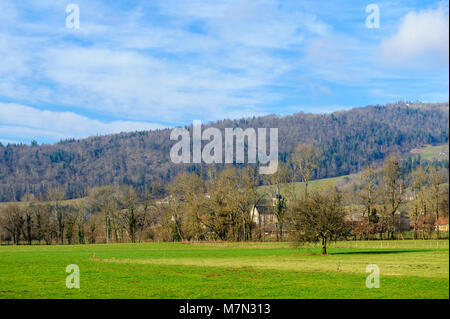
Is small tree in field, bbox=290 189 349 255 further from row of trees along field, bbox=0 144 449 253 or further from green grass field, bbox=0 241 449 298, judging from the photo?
row of trees along field, bbox=0 144 449 253

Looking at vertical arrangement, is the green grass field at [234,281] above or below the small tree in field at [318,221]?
below

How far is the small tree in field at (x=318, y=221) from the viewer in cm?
6334

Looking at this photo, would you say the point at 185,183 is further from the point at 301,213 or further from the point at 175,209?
the point at 301,213

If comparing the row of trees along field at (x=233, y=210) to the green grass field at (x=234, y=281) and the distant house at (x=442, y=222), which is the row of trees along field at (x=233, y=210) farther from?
the green grass field at (x=234, y=281)

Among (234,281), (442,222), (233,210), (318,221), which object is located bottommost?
(234,281)

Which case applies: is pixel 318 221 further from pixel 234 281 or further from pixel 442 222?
pixel 234 281

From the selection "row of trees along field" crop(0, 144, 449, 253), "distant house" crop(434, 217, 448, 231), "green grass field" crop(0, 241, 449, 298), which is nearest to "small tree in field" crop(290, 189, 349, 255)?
"distant house" crop(434, 217, 448, 231)

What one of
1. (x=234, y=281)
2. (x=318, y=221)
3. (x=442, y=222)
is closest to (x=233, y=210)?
(x=318, y=221)

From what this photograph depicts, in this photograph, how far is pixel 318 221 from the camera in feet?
207

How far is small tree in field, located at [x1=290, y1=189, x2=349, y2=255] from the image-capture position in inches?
2494

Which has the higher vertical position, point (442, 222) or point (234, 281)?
point (442, 222)

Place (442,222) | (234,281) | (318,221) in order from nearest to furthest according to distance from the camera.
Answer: (234,281), (442,222), (318,221)

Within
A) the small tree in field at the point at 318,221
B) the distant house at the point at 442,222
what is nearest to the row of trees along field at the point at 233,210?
the distant house at the point at 442,222
